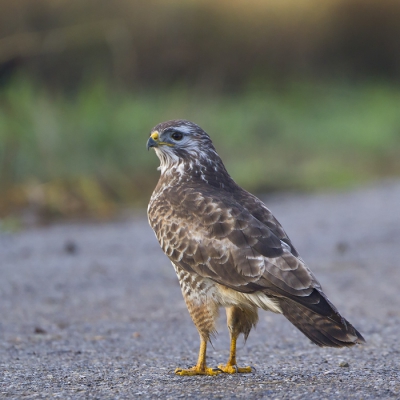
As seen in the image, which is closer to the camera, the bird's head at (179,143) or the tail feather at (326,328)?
the tail feather at (326,328)

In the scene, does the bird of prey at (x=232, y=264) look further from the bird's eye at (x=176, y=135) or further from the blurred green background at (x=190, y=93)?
the blurred green background at (x=190, y=93)

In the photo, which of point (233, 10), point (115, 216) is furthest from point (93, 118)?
point (233, 10)

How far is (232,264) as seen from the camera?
15.8 ft

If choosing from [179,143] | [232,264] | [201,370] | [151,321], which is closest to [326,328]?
[232,264]

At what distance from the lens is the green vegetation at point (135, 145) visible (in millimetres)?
11711

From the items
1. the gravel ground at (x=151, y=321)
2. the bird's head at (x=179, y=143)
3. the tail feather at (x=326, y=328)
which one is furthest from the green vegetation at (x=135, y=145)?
the tail feather at (x=326, y=328)

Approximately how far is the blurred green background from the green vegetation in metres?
0.03

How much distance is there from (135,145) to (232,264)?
8.55 meters

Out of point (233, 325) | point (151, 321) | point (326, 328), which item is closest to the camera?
point (326, 328)

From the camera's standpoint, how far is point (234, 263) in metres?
4.81

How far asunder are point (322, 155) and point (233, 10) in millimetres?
7211

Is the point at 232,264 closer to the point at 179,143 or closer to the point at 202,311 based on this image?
the point at 202,311

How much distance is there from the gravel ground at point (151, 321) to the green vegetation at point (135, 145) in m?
0.95

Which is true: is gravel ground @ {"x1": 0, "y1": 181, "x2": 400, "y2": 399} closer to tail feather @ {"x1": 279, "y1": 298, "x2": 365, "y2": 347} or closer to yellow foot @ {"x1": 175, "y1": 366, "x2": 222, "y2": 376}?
yellow foot @ {"x1": 175, "y1": 366, "x2": 222, "y2": 376}
